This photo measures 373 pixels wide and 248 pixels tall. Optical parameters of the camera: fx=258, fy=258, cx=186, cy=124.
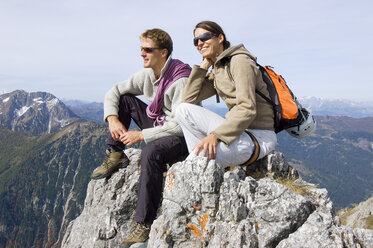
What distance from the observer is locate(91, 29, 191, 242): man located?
710 centimetres

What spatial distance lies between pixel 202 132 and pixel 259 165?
7.56 feet

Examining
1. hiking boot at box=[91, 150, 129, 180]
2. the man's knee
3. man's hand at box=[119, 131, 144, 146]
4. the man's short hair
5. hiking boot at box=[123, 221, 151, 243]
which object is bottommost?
hiking boot at box=[123, 221, 151, 243]

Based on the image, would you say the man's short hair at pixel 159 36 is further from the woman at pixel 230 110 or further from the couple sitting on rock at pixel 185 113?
the woman at pixel 230 110

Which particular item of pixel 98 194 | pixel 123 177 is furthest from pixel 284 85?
pixel 98 194

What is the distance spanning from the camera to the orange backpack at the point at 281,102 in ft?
21.9

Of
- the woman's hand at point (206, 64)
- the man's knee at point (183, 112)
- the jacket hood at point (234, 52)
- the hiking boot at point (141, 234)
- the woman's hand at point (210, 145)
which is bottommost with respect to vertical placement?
the hiking boot at point (141, 234)

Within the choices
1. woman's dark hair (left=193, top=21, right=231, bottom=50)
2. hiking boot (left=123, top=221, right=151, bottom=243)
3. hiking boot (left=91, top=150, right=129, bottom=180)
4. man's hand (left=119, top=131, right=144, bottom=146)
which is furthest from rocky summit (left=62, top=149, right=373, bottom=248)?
woman's dark hair (left=193, top=21, right=231, bottom=50)

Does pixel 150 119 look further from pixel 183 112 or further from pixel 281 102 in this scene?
pixel 281 102

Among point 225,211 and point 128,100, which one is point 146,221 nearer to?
point 225,211

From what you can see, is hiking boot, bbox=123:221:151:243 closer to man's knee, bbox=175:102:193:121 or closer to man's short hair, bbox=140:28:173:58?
man's knee, bbox=175:102:193:121

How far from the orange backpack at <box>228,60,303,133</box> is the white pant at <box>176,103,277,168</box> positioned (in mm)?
487

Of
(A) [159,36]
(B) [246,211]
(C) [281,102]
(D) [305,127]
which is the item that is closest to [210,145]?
(B) [246,211]

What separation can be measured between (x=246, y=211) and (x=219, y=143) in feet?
5.50

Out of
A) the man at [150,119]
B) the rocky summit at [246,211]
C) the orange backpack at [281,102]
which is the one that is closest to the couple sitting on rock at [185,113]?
the man at [150,119]
